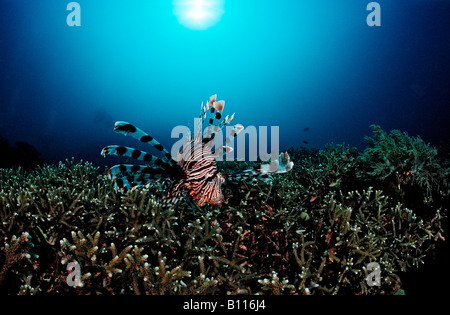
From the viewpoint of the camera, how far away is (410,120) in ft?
177

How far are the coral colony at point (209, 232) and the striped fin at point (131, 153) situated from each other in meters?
0.02

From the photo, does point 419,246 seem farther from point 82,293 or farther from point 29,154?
point 29,154

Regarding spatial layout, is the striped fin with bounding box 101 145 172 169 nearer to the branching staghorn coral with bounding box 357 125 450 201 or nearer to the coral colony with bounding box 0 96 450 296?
the coral colony with bounding box 0 96 450 296

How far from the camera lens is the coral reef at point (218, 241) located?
2.28 meters

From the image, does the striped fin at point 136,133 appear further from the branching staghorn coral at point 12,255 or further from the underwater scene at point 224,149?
the branching staghorn coral at point 12,255

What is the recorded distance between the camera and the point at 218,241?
2.77 meters

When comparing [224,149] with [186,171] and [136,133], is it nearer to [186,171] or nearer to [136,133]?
[186,171]

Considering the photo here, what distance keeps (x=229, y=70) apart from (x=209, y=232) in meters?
108

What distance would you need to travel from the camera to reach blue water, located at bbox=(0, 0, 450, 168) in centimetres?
4522

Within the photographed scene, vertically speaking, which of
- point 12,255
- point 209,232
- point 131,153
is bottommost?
point 12,255

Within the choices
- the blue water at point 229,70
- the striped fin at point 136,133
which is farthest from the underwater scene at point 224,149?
the blue water at point 229,70

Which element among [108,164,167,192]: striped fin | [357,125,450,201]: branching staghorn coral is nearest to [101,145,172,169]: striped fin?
[108,164,167,192]: striped fin

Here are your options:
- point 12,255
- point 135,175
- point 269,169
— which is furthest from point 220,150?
point 12,255
